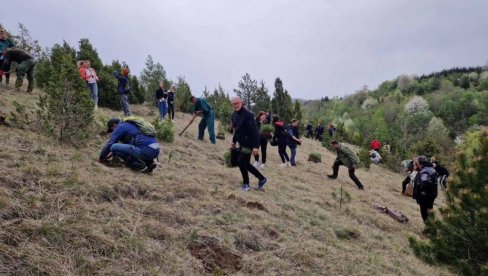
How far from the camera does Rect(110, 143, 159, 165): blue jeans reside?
5.98 metres

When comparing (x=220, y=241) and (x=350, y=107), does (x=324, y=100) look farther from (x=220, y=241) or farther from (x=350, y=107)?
(x=220, y=241)

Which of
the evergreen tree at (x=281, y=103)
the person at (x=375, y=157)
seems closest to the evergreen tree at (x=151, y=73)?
the evergreen tree at (x=281, y=103)

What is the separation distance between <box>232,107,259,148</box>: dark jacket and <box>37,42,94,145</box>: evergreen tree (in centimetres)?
298

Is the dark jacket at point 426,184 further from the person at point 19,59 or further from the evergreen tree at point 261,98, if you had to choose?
the evergreen tree at point 261,98

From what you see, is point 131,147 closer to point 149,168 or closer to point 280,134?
point 149,168

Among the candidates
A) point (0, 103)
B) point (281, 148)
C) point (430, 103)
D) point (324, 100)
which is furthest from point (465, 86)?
point (0, 103)

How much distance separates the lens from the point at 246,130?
665 centimetres

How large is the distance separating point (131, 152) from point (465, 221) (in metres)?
4.89

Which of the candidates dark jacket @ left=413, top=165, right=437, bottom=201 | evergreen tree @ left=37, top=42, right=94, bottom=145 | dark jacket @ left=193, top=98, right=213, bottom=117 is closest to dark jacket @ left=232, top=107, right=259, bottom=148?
evergreen tree @ left=37, top=42, right=94, bottom=145

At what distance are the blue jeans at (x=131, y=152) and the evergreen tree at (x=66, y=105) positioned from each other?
1492 mm

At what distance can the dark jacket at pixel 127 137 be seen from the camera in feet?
Result: 19.5

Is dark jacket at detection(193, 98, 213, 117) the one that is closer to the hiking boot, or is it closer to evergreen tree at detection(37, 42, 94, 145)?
evergreen tree at detection(37, 42, 94, 145)

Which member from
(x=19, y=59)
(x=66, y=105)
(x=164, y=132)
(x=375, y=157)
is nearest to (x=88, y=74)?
(x=19, y=59)

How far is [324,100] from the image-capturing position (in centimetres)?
15762
